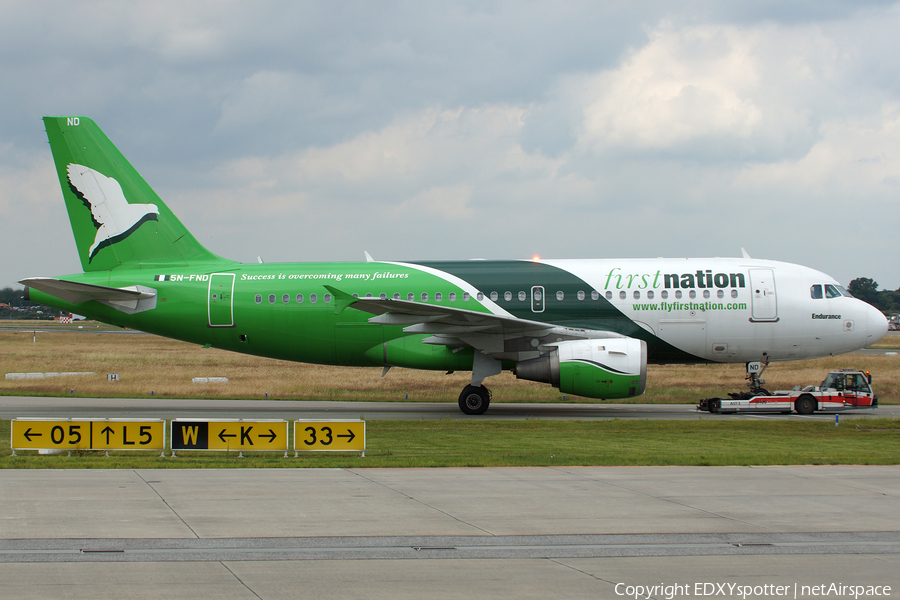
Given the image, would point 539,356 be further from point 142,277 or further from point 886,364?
point 886,364

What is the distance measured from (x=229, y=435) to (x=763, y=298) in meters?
16.0

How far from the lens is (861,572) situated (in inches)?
281

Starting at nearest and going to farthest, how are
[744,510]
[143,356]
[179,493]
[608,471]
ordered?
[744,510] < [179,493] < [608,471] < [143,356]

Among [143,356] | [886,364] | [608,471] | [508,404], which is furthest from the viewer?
[143,356]

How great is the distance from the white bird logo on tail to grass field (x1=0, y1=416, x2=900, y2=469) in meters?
7.04

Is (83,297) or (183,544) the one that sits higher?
(83,297)

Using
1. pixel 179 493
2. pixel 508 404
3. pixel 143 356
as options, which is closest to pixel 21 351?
pixel 143 356

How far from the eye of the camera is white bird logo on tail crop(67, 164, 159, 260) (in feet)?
82.2

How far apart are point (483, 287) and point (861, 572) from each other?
17.0 m

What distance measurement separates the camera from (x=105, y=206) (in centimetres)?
2517

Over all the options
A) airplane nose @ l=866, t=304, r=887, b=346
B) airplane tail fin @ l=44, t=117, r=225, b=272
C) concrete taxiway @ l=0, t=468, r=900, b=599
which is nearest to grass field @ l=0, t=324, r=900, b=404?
airplane tail fin @ l=44, t=117, r=225, b=272

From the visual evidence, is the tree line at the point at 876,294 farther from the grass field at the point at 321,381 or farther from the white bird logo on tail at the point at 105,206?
the white bird logo on tail at the point at 105,206

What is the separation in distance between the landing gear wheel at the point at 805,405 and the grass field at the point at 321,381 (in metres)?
5.01

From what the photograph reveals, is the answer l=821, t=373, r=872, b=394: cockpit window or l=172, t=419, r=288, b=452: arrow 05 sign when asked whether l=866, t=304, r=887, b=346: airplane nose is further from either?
l=172, t=419, r=288, b=452: arrow 05 sign
